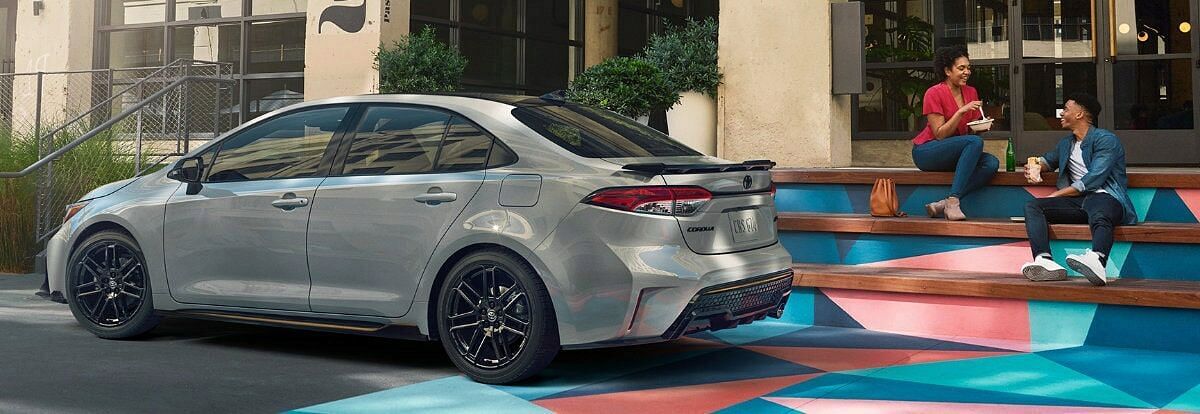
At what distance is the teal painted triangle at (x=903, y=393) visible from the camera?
5.41 m

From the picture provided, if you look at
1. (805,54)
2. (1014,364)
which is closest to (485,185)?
(1014,364)

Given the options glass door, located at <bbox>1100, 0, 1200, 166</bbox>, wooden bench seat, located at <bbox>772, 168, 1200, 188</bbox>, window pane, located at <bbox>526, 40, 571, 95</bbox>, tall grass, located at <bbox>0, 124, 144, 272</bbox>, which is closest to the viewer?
wooden bench seat, located at <bbox>772, 168, 1200, 188</bbox>

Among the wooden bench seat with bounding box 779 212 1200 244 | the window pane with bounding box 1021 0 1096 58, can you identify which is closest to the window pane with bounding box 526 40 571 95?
the window pane with bounding box 1021 0 1096 58

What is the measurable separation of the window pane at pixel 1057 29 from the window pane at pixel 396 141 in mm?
8268

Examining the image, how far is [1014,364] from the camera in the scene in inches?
250

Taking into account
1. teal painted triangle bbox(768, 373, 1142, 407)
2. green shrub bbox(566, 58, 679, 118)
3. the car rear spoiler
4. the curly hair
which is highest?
green shrub bbox(566, 58, 679, 118)

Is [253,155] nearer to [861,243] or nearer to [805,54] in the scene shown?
[861,243]

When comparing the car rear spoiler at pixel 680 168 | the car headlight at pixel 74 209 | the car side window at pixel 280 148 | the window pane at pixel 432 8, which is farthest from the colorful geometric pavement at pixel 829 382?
the window pane at pixel 432 8

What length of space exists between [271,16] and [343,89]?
298cm

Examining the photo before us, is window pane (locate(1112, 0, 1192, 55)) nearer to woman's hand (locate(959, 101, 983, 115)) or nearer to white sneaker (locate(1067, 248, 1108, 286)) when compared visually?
woman's hand (locate(959, 101, 983, 115))

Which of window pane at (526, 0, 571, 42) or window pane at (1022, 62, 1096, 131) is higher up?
window pane at (526, 0, 571, 42)

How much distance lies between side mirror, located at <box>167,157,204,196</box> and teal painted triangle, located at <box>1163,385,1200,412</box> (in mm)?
4990

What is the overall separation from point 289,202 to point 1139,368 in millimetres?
4412

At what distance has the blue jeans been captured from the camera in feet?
27.7
